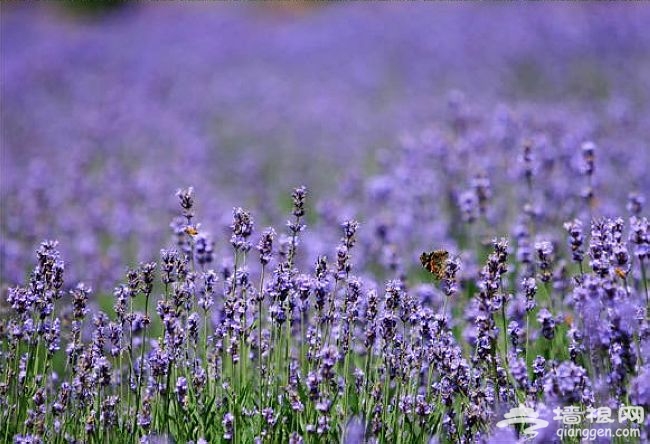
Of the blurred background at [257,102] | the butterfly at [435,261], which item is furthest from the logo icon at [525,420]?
the blurred background at [257,102]

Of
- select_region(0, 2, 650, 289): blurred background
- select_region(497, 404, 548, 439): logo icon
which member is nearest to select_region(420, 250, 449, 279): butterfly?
select_region(497, 404, 548, 439): logo icon

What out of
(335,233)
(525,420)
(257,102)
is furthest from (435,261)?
(257,102)

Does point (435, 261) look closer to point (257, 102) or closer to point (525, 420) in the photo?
point (525, 420)

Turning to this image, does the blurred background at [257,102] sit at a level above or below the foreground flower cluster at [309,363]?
above

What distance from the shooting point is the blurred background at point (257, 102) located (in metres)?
6.89

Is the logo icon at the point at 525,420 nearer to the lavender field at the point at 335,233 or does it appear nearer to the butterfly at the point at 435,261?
the lavender field at the point at 335,233

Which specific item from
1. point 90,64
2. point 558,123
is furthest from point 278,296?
point 90,64

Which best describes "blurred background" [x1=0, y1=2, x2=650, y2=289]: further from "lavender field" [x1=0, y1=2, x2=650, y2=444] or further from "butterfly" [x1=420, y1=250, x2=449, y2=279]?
"butterfly" [x1=420, y1=250, x2=449, y2=279]

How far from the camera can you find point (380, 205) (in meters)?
6.29

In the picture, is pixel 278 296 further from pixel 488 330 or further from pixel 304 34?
pixel 304 34

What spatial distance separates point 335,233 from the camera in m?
5.65

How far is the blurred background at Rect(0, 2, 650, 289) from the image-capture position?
6891mm

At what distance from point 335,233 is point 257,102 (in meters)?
6.98

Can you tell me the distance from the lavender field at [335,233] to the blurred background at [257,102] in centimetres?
5
